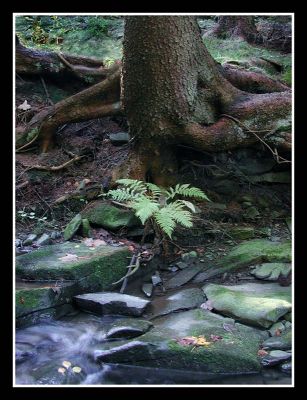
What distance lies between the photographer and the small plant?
555 cm

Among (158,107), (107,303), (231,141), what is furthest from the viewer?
(231,141)

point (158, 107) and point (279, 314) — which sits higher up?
point (158, 107)

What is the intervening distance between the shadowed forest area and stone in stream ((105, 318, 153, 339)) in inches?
0.5

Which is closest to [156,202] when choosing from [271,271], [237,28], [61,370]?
[271,271]

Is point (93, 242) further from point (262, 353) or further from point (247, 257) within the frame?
point (262, 353)

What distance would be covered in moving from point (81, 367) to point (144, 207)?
2.07 metres

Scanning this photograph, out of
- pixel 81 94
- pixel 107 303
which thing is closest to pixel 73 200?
pixel 81 94

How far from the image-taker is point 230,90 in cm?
698

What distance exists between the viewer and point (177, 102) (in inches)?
247

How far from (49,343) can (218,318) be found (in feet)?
5.19

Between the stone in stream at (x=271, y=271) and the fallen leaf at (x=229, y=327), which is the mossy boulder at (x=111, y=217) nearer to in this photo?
the stone in stream at (x=271, y=271)

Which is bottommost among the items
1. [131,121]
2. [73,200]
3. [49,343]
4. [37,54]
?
[49,343]

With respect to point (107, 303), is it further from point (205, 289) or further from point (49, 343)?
point (205, 289)

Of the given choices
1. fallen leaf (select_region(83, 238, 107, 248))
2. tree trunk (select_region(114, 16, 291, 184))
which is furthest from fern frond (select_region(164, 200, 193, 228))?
tree trunk (select_region(114, 16, 291, 184))
